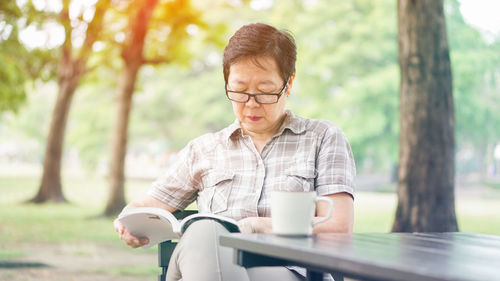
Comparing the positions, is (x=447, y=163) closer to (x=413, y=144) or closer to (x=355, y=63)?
(x=413, y=144)

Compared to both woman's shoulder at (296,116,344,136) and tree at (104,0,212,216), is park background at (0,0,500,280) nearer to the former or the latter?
tree at (104,0,212,216)

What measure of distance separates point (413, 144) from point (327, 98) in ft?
55.7

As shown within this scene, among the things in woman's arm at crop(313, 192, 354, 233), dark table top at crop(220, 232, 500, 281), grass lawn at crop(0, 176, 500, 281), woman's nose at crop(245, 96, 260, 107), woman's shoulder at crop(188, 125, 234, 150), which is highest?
woman's nose at crop(245, 96, 260, 107)

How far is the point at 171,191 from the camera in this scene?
229 centimetres

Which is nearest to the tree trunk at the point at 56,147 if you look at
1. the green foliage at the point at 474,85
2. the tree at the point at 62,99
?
the tree at the point at 62,99

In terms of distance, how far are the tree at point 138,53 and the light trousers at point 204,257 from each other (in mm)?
9348

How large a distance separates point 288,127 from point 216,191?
0.31 meters

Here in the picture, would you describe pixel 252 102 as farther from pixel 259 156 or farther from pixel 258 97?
pixel 259 156

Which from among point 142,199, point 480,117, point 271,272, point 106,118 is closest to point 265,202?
point 271,272

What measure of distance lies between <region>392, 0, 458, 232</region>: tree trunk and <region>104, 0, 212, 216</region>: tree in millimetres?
6347

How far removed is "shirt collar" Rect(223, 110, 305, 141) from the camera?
7.21 ft

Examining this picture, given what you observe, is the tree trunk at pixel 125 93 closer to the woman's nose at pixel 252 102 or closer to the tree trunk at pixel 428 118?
the tree trunk at pixel 428 118

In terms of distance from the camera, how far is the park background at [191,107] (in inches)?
374

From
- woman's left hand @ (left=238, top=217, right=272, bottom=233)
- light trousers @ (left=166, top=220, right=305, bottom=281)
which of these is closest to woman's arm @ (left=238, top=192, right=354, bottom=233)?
woman's left hand @ (left=238, top=217, right=272, bottom=233)
